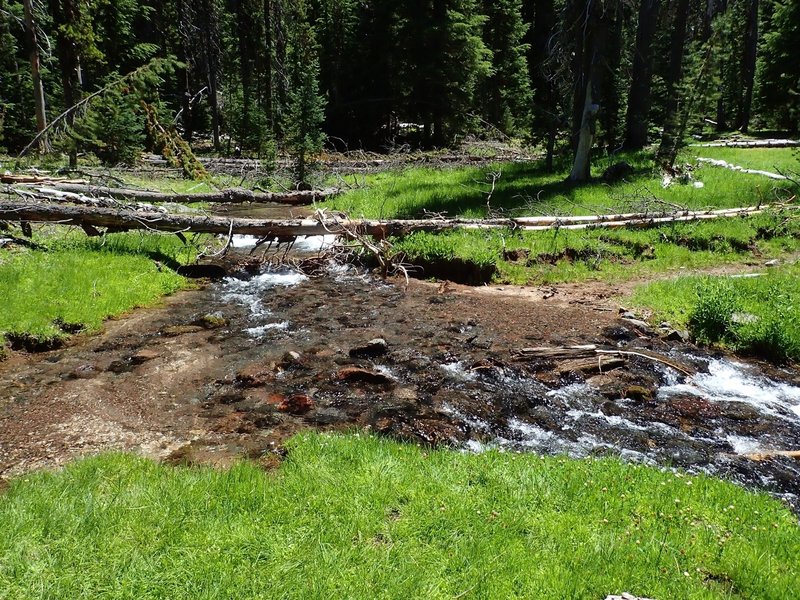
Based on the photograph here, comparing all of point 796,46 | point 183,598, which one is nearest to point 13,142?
point 183,598

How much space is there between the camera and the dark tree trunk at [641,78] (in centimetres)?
2275

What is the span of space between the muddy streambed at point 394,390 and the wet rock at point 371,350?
0.02m

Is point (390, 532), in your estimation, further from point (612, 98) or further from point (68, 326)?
point (612, 98)

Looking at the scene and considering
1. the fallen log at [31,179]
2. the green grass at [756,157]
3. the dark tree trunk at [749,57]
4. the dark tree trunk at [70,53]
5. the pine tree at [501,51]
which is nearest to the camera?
the fallen log at [31,179]

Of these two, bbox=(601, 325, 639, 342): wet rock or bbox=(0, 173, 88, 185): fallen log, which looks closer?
bbox=(601, 325, 639, 342): wet rock

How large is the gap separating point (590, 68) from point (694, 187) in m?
5.07

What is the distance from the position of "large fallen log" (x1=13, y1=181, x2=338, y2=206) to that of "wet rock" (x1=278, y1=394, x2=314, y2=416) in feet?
37.0

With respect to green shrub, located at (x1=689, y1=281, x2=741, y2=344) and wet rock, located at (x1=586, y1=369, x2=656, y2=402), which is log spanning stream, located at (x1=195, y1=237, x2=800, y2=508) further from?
green shrub, located at (x1=689, y1=281, x2=741, y2=344)

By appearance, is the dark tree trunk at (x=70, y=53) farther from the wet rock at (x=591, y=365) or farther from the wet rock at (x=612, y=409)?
the wet rock at (x=612, y=409)

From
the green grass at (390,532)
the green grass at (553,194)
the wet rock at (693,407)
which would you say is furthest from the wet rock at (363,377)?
the green grass at (553,194)

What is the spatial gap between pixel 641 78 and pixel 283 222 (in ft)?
59.1

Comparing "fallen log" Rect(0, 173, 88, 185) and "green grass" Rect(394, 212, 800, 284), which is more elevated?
"fallen log" Rect(0, 173, 88, 185)

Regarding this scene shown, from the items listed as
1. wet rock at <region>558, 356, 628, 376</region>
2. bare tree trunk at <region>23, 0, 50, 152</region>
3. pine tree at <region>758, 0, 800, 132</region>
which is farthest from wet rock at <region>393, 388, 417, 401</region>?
pine tree at <region>758, 0, 800, 132</region>

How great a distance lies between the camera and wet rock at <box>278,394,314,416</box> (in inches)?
291
